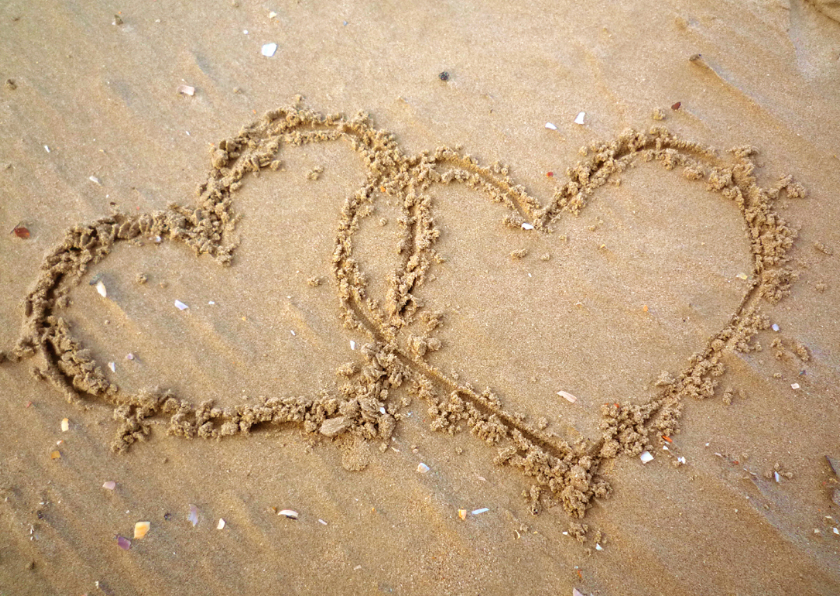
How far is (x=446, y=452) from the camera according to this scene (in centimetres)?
198

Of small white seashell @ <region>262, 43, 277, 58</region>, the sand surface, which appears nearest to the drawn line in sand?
the sand surface

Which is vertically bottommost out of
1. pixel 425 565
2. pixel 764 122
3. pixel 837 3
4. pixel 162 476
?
pixel 162 476

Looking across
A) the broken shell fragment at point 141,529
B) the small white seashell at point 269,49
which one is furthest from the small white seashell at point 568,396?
the small white seashell at point 269,49

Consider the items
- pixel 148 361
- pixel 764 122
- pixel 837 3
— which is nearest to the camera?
pixel 148 361

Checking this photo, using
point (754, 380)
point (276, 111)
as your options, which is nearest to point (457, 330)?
point (754, 380)

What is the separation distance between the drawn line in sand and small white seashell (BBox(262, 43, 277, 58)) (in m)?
0.38

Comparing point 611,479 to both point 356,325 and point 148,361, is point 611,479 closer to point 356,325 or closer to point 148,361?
point 356,325

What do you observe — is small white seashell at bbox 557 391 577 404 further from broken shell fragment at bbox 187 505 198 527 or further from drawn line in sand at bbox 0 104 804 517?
broken shell fragment at bbox 187 505 198 527

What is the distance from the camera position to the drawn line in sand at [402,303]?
1.98 m

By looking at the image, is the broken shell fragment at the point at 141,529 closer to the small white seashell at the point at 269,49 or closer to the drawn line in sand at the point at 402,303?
the drawn line in sand at the point at 402,303

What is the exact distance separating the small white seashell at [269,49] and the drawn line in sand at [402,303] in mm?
384

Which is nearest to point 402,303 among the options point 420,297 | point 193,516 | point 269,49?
point 420,297

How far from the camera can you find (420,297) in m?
2.23

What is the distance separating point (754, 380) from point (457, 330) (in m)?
1.10
